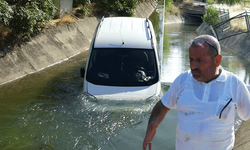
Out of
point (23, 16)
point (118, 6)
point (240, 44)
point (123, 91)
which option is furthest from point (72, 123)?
point (118, 6)

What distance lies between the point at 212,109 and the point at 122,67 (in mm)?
4534

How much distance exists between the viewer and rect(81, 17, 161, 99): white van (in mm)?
6289

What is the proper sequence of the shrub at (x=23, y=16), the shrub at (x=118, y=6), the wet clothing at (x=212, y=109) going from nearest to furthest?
the wet clothing at (x=212, y=109) → the shrub at (x=23, y=16) → the shrub at (x=118, y=6)

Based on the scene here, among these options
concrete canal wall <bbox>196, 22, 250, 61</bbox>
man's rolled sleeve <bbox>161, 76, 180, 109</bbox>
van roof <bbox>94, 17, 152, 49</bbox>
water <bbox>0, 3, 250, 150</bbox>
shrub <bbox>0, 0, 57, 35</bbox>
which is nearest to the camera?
man's rolled sleeve <bbox>161, 76, 180, 109</bbox>

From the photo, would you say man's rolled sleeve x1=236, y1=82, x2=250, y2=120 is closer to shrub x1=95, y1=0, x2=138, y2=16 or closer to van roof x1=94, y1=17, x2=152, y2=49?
van roof x1=94, y1=17, x2=152, y2=49

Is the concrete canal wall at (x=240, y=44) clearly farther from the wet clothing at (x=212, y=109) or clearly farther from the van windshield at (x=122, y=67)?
the wet clothing at (x=212, y=109)

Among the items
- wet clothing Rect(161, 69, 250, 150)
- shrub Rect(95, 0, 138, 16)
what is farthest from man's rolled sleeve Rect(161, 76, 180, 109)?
shrub Rect(95, 0, 138, 16)

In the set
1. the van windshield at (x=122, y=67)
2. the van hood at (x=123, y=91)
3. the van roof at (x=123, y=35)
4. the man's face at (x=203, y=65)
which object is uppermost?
the man's face at (x=203, y=65)

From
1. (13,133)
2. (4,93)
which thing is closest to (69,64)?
(4,93)

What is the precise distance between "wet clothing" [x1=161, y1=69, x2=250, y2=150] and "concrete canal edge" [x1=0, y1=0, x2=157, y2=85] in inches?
316

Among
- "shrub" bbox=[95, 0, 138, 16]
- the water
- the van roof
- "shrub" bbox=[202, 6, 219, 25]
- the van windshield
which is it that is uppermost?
the van roof

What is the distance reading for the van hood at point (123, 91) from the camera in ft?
20.2

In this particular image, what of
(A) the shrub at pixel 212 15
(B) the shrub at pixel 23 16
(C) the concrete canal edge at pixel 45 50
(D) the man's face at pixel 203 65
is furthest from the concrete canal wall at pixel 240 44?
(D) the man's face at pixel 203 65

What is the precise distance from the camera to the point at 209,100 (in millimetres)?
2348
